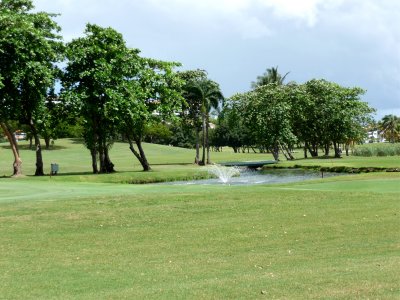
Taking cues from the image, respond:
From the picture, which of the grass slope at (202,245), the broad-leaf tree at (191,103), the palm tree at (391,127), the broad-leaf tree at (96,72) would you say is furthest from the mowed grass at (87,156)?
the palm tree at (391,127)

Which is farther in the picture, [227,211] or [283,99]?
[283,99]

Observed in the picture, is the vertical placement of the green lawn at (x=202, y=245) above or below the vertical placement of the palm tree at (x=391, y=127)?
below

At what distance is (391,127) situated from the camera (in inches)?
6993

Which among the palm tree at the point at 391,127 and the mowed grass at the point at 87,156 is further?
the palm tree at the point at 391,127

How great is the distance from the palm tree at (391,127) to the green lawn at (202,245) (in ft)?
519

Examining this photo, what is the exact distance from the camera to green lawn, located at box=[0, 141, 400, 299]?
916 centimetres

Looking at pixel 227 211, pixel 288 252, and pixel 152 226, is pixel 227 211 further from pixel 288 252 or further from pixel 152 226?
pixel 288 252

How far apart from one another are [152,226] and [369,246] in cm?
651

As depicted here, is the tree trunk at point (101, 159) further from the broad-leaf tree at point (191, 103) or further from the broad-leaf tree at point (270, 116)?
the broad-leaf tree at point (270, 116)

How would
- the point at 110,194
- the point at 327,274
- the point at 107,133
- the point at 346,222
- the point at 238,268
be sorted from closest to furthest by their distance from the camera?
1. the point at 327,274
2. the point at 238,268
3. the point at 346,222
4. the point at 110,194
5. the point at 107,133

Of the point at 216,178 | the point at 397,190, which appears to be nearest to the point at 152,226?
the point at 397,190

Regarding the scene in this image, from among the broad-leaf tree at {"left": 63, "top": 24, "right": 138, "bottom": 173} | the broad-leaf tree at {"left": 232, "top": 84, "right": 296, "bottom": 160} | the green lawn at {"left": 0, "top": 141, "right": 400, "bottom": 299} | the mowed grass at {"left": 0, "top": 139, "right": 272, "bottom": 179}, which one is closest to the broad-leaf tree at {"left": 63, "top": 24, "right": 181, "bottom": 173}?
the broad-leaf tree at {"left": 63, "top": 24, "right": 138, "bottom": 173}

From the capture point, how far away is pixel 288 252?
41.4ft

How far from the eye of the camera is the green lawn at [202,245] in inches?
360
